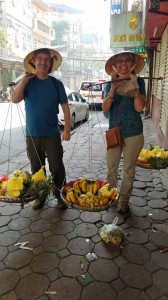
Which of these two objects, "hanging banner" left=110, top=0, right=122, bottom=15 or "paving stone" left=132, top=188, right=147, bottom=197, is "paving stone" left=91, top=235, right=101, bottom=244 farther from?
"hanging banner" left=110, top=0, right=122, bottom=15

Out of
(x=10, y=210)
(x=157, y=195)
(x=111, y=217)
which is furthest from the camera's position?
(x=157, y=195)

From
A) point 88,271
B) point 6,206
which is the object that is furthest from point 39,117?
point 88,271

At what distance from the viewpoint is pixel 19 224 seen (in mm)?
3178

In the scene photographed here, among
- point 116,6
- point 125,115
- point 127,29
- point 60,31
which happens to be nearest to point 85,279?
point 125,115

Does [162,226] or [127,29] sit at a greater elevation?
[127,29]

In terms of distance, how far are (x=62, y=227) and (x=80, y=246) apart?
0.44 metres

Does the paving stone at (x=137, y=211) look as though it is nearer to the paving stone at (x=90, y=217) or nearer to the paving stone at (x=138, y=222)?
the paving stone at (x=138, y=222)

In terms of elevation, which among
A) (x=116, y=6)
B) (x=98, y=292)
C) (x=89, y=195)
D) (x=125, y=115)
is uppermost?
(x=116, y=6)

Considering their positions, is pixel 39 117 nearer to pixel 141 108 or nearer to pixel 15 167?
pixel 141 108

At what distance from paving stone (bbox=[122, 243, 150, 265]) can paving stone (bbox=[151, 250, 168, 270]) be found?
0.06 metres

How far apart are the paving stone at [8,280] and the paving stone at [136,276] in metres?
0.97

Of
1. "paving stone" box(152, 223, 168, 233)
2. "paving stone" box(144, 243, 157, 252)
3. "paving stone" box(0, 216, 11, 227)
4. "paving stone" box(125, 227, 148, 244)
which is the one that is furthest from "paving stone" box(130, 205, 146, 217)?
"paving stone" box(0, 216, 11, 227)

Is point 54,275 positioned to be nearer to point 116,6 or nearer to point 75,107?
point 75,107

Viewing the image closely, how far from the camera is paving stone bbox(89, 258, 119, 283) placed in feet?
7.55
